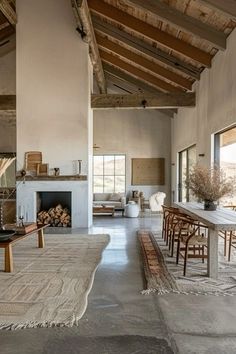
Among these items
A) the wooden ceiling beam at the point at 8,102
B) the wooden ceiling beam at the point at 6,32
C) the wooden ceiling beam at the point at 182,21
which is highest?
the wooden ceiling beam at the point at 6,32

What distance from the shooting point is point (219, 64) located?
6.59m

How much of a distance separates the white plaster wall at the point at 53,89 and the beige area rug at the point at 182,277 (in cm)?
364

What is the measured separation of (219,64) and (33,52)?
4.48 metres

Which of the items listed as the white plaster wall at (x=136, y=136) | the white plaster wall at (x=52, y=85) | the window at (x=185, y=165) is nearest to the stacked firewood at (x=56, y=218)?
the white plaster wall at (x=52, y=85)

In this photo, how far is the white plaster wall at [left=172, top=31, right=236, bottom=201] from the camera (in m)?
5.89

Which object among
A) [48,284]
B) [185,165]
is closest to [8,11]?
[185,165]

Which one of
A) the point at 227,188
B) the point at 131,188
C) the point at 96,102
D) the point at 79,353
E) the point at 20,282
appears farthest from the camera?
the point at 131,188

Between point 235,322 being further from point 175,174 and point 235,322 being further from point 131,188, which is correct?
point 131,188

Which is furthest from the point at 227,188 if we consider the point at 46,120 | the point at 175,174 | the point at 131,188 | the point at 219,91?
the point at 131,188

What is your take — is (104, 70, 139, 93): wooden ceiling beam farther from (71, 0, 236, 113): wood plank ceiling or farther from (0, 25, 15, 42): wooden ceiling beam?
(0, 25, 15, 42): wooden ceiling beam

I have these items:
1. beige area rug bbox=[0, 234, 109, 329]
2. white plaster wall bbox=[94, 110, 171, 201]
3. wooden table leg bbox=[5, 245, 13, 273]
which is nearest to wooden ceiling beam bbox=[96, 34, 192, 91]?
white plaster wall bbox=[94, 110, 171, 201]

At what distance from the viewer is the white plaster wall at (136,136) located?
1345 centimetres

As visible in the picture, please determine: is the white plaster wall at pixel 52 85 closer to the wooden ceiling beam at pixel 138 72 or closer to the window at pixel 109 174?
the wooden ceiling beam at pixel 138 72

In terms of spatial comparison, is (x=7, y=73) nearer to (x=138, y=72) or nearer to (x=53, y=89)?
(x=53, y=89)
